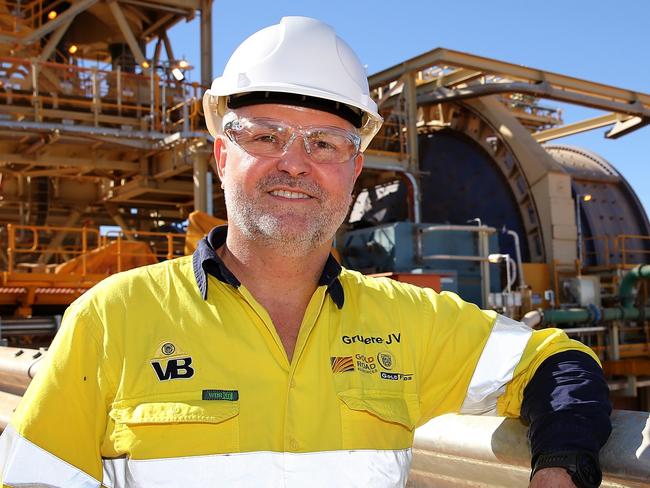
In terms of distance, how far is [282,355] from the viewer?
6.57ft

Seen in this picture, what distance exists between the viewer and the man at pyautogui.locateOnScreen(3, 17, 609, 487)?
1.82 m

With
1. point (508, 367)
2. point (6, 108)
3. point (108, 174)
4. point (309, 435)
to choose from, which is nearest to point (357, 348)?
point (309, 435)

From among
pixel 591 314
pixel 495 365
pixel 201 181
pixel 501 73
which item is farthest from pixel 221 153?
pixel 501 73

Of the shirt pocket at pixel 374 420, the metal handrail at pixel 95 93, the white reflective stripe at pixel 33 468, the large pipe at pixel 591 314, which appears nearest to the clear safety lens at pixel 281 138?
the shirt pocket at pixel 374 420

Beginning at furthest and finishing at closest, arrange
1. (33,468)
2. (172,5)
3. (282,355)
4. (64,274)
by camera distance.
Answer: (172,5) < (64,274) < (282,355) < (33,468)

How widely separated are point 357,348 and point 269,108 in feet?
2.52

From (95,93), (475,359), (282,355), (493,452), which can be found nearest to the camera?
(282,355)

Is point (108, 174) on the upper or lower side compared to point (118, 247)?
upper

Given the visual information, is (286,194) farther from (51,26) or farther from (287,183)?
(51,26)

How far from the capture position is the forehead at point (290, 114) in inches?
88.6

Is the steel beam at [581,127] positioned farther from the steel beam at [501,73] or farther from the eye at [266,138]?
the eye at [266,138]

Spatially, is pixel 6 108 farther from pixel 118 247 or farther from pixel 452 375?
pixel 452 375

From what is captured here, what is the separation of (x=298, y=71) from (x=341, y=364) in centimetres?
90

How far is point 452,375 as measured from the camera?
2.26m
